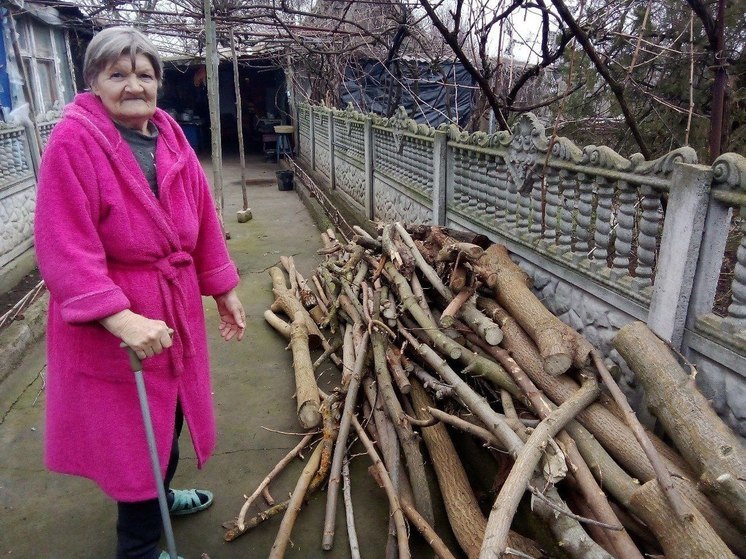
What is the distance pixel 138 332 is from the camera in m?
1.75

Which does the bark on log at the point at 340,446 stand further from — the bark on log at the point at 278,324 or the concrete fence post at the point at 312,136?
the concrete fence post at the point at 312,136

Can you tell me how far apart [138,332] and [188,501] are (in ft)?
4.59

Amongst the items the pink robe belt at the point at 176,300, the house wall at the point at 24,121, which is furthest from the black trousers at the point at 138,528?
the house wall at the point at 24,121

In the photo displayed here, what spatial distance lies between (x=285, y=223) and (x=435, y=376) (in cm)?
690

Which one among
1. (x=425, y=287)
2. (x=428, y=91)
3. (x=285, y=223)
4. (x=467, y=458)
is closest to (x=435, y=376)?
(x=467, y=458)

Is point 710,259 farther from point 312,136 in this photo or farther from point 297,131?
point 297,131

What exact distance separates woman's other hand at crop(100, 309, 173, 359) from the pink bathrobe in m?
0.03

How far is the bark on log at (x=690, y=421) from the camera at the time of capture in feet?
5.83

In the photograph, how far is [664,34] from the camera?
4719 millimetres

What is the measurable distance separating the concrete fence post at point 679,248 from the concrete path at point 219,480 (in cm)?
157

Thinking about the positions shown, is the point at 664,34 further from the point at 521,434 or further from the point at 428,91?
the point at 428,91

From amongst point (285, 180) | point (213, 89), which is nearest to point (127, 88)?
point (213, 89)

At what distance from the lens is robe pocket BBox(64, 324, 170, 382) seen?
1.92m

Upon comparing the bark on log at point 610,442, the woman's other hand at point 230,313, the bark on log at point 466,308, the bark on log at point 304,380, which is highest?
the woman's other hand at point 230,313
